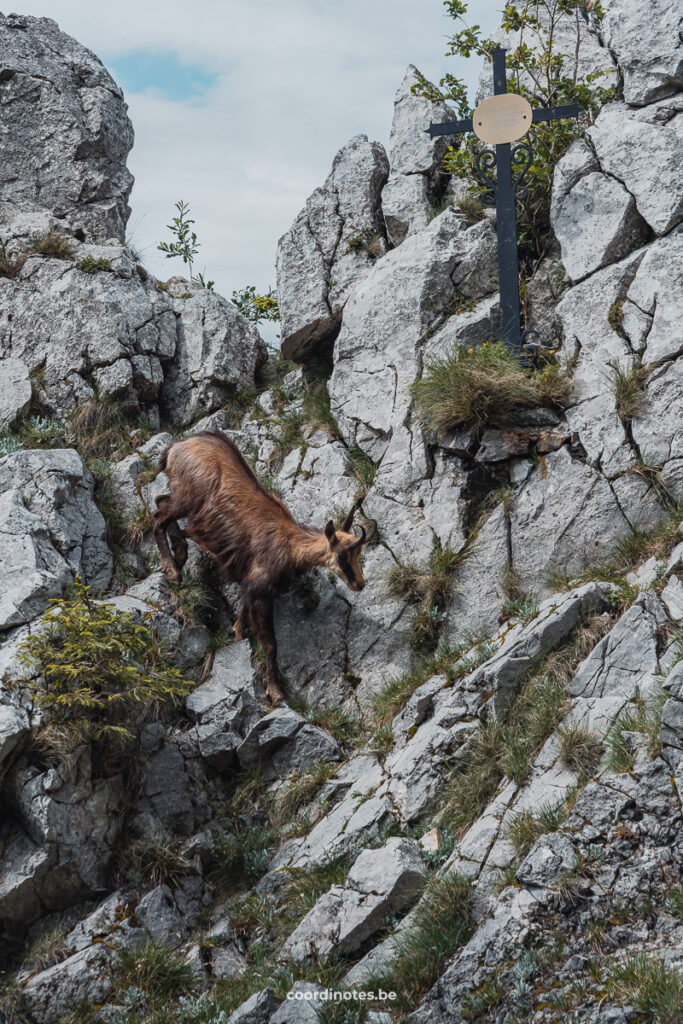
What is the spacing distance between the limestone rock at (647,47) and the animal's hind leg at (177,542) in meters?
7.49

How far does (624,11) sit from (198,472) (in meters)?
7.98

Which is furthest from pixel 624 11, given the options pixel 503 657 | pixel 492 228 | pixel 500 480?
pixel 503 657

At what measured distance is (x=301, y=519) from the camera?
11.4 metres

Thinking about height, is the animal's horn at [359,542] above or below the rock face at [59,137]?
below

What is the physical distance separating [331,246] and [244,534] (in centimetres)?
499

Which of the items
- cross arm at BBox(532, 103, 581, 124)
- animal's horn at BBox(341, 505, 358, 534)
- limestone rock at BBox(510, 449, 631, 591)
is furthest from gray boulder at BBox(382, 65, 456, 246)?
animal's horn at BBox(341, 505, 358, 534)

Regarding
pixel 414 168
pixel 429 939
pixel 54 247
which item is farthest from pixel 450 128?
pixel 429 939

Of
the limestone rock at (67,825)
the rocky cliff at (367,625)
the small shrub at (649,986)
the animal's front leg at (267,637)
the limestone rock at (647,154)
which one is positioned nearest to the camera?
the small shrub at (649,986)

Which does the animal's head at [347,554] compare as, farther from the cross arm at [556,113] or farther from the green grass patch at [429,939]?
the cross arm at [556,113]

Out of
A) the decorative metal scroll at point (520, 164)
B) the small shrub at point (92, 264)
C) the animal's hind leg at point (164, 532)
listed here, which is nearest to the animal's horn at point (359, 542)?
the animal's hind leg at point (164, 532)

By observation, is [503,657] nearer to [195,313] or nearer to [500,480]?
[500,480]

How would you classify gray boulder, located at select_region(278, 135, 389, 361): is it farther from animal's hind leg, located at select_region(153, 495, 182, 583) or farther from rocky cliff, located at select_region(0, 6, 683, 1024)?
animal's hind leg, located at select_region(153, 495, 182, 583)

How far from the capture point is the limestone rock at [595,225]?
436 inches

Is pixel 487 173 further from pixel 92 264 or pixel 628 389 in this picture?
pixel 92 264
